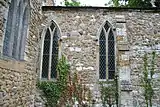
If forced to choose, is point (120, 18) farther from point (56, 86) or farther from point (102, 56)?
point (56, 86)

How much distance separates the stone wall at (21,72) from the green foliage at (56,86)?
49cm

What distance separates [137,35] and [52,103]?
516 centimetres

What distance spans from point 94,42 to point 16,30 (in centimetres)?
384

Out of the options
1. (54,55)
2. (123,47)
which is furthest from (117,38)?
(54,55)

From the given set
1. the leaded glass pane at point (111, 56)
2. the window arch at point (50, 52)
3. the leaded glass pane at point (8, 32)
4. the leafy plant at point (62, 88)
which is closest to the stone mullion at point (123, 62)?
the leaded glass pane at point (111, 56)

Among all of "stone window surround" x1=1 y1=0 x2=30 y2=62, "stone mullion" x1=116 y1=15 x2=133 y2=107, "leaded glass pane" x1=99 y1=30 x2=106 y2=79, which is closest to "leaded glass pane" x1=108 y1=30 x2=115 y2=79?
"leaded glass pane" x1=99 y1=30 x2=106 y2=79

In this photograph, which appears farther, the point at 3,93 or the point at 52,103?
the point at 52,103

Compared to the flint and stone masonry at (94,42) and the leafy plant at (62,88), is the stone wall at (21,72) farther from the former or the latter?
the leafy plant at (62,88)

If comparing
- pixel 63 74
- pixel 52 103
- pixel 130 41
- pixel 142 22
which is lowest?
pixel 52 103

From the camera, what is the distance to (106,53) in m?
9.31

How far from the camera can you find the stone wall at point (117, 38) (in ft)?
28.8

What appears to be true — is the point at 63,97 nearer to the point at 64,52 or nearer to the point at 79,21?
the point at 64,52

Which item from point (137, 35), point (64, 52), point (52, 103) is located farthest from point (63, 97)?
point (137, 35)

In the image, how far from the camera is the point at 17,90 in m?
6.66
